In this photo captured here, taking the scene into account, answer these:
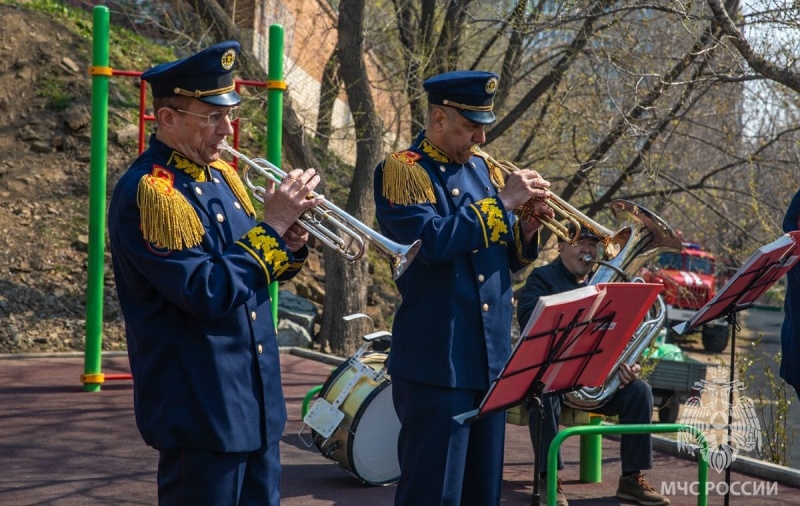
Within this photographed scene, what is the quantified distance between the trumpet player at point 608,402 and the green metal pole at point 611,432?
31.2 inches

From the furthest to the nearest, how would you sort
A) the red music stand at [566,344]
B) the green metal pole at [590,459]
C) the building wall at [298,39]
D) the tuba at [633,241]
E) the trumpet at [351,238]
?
1. the building wall at [298,39]
2. the green metal pole at [590,459]
3. the tuba at [633,241]
4. the trumpet at [351,238]
5. the red music stand at [566,344]

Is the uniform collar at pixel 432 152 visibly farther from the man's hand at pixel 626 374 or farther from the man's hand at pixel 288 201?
the man's hand at pixel 626 374

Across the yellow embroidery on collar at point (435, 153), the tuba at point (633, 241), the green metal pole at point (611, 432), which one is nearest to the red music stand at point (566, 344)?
the green metal pole at point (611, 432)

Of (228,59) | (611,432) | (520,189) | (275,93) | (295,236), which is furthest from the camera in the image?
(275,93)

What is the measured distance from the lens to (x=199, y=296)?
2926 mm

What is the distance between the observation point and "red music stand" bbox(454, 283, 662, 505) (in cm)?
333

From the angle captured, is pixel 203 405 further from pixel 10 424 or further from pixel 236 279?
pixel 10 424

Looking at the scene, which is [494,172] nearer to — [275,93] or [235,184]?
[235,184]

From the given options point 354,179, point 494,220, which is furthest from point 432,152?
point 354,179

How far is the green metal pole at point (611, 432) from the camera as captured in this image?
14.7ft

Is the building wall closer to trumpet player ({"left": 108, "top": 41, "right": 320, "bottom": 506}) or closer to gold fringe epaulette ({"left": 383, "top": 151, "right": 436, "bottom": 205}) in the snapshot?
gold fringe epaulette ({"left": 383, "top": 151, "right": 436, "bottom": 205})

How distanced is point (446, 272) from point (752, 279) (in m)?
1.84

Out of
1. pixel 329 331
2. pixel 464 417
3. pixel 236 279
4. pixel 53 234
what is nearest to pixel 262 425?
pixel 236 279

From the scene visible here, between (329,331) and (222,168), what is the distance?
849 centimetres
